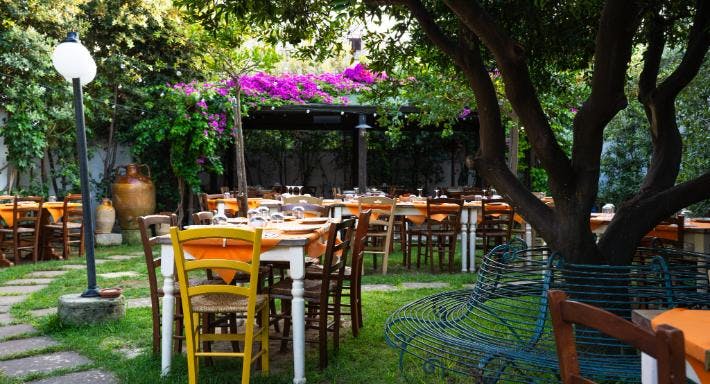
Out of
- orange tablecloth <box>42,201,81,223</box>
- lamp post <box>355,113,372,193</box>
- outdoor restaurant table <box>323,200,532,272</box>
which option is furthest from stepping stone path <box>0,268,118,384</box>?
lamp post <box>355,113,372,193</box>

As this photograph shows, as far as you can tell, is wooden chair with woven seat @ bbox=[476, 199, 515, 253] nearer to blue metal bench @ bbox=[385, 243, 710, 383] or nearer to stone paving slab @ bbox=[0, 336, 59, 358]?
blue metal bench @ bbox=[385, 243, 710, 383]

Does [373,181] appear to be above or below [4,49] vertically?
below

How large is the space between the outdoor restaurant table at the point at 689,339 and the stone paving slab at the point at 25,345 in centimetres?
379

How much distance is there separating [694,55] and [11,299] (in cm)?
596

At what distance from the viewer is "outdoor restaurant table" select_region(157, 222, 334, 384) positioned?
3.44 meters

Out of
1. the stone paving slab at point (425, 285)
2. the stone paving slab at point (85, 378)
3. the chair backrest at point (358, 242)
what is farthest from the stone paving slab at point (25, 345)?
the stone paving slab at point (425, 285)

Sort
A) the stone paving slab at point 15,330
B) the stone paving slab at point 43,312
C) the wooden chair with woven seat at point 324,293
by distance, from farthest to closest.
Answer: the stone paving slab at point 43,312
the stone paving slab at point 15,330
the wooden chair with woven seat at point 324,293

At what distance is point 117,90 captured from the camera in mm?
12016

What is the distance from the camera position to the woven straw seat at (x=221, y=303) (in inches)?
130

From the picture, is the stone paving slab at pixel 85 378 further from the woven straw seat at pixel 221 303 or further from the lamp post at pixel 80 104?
the lamp post at pixel 80 104

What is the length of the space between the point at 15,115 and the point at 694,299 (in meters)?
9.72

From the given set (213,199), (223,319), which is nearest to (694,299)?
(223,319)

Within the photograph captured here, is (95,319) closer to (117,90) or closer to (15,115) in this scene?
(15,115)

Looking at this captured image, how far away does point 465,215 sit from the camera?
771 cm
